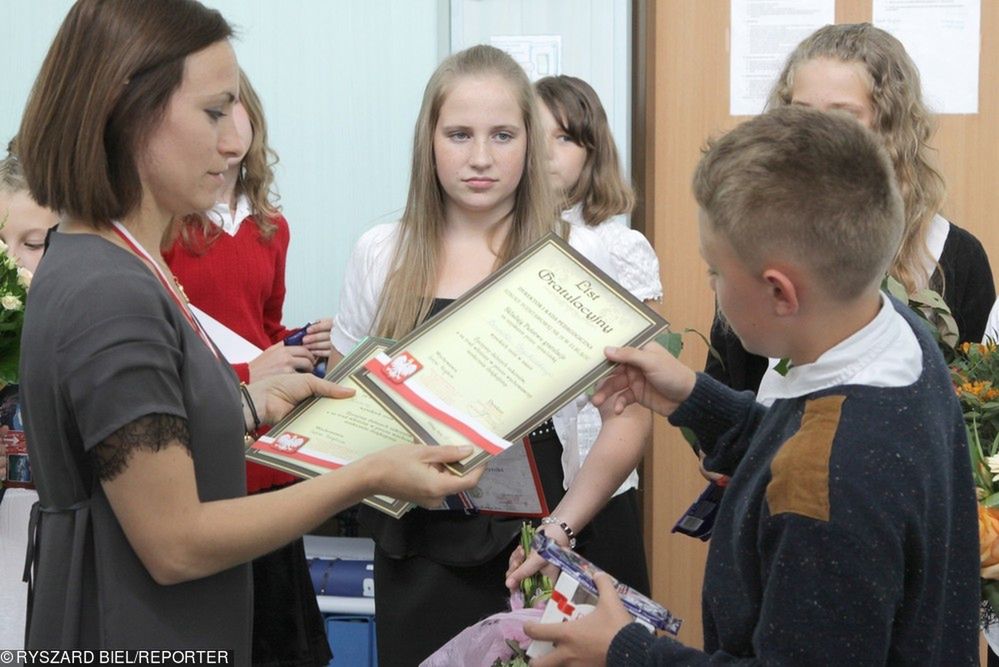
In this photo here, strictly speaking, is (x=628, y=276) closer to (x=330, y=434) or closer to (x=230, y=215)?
(x=330, y=434)

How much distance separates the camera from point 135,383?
4.38 feet

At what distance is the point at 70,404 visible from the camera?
138 centimetres

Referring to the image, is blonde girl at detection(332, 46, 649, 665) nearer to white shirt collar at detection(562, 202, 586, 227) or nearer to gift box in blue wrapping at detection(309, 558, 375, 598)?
white shirt collar at detection(562, 202, 586, 227)

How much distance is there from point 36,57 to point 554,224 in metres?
2.57

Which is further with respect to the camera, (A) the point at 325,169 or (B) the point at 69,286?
(A) the point at 325,169

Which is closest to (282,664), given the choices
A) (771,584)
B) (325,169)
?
(771,584)

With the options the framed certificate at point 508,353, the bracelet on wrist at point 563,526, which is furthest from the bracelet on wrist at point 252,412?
the bracelet on wrist at point 563,526

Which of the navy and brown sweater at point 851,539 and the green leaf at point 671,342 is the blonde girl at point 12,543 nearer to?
the green leaf at point 671,342

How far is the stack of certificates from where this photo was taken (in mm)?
1594

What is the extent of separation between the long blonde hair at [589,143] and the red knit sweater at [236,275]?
88 centimetres

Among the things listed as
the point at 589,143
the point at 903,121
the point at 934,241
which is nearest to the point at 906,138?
the point at 903,121

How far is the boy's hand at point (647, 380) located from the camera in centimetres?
162

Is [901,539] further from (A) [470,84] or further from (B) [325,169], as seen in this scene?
(B) [325,169]

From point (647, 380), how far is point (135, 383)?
71cm
